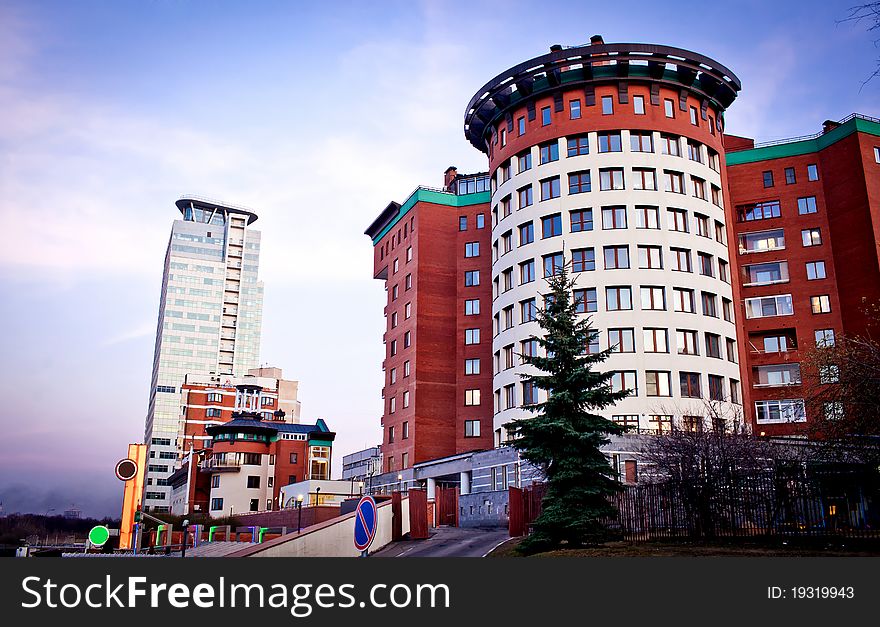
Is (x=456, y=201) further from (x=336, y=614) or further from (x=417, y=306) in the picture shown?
(x=336, y=614)

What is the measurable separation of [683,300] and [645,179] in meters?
9.44

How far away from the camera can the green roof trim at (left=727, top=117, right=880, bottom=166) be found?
6506 centimetres

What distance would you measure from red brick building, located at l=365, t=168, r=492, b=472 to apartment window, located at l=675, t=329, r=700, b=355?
745 inches

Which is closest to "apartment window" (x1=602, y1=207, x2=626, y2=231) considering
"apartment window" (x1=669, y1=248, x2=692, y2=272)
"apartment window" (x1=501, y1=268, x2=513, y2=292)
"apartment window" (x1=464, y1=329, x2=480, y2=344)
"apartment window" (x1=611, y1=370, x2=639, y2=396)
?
"apartment window" (x1=669, y1=248, x2=692, y2=272)

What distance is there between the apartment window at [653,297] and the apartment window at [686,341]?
2.15m

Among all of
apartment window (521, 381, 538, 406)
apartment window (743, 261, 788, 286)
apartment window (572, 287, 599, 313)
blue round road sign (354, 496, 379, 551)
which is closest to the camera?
blue round road sign (354, 496, 379, 551)

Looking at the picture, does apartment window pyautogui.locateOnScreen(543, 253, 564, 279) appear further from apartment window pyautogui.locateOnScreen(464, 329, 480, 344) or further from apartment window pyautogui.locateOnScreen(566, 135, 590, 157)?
apartment window pyautogui.locateOnScreen(464, 329, 480, 344)

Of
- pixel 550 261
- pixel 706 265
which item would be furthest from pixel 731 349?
pixel 550 261

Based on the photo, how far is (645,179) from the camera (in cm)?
5891

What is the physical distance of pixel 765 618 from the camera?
31.7 feet

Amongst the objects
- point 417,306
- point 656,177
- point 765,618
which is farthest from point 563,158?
point 765,618

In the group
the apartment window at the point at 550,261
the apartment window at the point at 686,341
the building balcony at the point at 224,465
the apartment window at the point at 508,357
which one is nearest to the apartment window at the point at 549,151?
the apartment window at the point at 550,261

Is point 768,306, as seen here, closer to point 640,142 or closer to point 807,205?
point 807,205

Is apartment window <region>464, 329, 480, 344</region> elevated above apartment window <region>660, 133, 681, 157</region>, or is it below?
below
